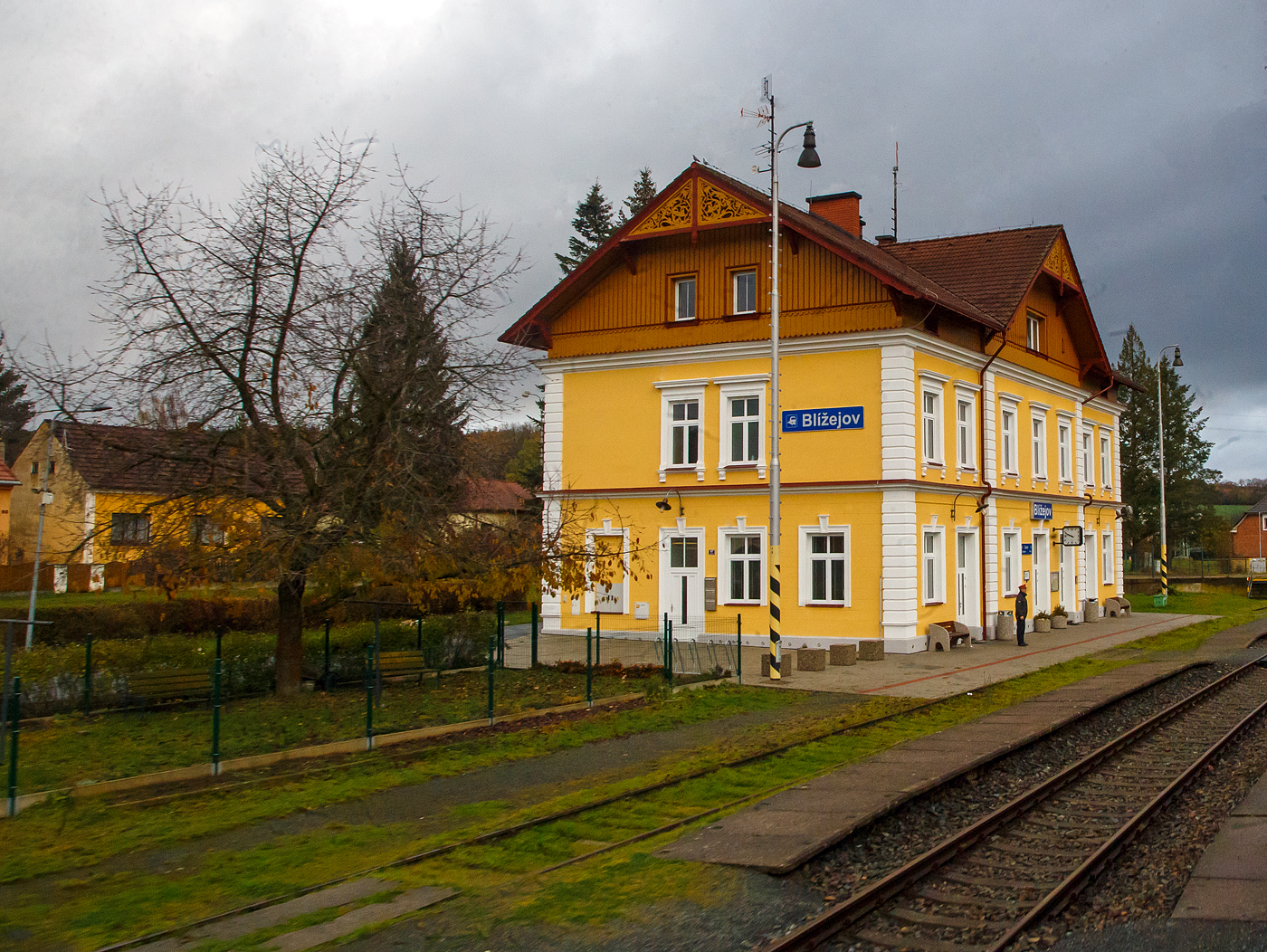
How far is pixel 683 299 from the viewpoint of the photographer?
30266 mm

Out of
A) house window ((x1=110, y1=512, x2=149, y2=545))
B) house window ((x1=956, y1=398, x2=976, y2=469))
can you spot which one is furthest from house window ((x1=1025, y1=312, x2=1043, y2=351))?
house window ((x1=110, y1=512, x2=149, y2=545))

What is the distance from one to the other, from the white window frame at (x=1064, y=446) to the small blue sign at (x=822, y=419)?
1265 cm

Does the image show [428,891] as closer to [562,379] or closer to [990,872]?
[990,872]

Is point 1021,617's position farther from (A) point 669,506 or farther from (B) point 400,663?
(B) point 400,663

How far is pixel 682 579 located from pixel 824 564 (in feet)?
12.7

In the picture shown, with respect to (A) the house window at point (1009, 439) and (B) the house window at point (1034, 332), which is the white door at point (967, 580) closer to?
(A) the house window at point (1009, 439)

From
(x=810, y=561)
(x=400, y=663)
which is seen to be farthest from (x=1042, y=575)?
(x=400, y=663)

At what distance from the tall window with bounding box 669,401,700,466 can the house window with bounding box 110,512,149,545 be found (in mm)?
16080

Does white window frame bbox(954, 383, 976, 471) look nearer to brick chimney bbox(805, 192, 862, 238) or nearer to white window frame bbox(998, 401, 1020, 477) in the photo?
white window frame bbox(998, 401, 1020, 477)

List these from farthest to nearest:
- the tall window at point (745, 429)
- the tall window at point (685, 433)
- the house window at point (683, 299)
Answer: the house window at point (683, 299), the tall window at point (685, 433), the tall window at point (745, 429)

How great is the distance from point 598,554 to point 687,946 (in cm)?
1234

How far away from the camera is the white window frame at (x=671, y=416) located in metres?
29.3

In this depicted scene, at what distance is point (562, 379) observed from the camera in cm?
3170

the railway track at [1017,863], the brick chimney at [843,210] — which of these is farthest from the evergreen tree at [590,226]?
the railway track at [1017,863]
